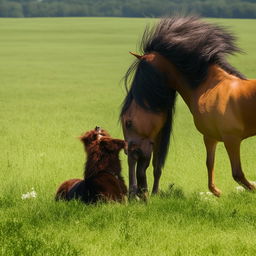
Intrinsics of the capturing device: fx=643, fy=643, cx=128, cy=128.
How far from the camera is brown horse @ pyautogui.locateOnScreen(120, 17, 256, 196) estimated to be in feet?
24.7

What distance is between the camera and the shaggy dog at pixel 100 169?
23.5 ft

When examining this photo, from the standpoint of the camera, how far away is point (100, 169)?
23.6ft

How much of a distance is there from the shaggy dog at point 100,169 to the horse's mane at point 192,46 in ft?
4.37

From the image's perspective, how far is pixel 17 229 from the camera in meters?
6.52

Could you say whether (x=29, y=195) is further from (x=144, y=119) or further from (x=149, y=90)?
(x=149, y=90)

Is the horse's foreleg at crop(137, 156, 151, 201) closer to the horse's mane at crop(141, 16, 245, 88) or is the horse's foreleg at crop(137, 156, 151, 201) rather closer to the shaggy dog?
the shaggy dog

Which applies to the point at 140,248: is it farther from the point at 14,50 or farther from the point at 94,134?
the point at 14,50

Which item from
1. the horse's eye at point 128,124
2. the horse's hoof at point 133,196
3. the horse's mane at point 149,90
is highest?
the horse's mane at point 149,90

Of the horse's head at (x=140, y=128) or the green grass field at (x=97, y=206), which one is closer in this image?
the green grass field at (x=97, y=206)

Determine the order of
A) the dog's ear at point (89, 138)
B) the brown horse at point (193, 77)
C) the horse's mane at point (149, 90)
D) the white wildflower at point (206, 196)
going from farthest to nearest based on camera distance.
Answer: the white wildflower at point (206, 196) < the horse's mane at point (149, 90) < the brown horse at point (193, 77) < the dog's ear at point (89, 138)

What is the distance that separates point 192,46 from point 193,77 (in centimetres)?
37

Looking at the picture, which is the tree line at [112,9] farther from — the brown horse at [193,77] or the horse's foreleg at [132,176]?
the horse's foreleg at [132,176]

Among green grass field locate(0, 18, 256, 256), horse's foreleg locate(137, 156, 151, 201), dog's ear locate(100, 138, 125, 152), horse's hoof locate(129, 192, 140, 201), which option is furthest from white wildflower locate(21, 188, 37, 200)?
dog's ear locate(100, 138, 125, 152)

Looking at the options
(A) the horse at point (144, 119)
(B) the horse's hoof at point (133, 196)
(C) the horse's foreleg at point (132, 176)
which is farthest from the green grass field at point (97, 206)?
(A) the horse at point (144, 119)
